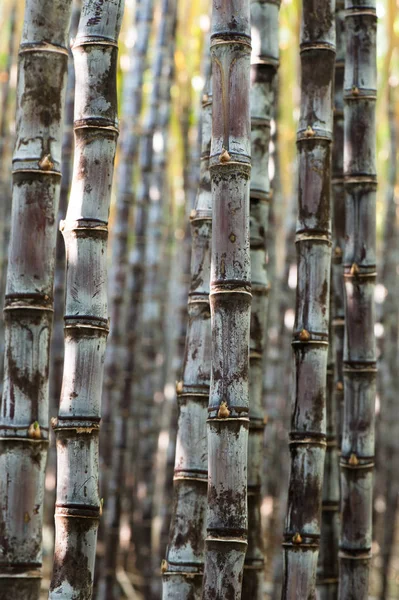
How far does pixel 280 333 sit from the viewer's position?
7.50 metres

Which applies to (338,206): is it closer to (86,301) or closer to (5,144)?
(86,301)

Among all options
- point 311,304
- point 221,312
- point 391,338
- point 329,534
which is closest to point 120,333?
point 391,338

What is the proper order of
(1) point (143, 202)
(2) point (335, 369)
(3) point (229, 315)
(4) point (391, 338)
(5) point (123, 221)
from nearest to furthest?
(3) point (229, 315) → (2) point (335, 369) → (5) point (123, 221) → (1) point (143, 202) → (4) point (391, 338)

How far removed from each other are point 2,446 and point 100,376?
313mm

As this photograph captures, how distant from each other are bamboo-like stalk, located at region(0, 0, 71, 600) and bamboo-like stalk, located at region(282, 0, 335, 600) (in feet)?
2.54

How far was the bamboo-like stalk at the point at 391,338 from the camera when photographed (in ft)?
24.3

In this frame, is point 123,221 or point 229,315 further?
point 123,221

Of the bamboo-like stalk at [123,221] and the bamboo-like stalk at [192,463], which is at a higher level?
the bamboo-like stalk at [123,221]

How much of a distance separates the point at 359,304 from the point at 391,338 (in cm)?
502

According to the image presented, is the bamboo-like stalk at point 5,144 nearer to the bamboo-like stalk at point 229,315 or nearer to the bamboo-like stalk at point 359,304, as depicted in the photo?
the bamboo-like stalk at point 359,304

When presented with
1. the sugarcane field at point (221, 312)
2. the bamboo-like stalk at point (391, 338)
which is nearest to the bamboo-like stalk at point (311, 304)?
the sugarcane field at point (221, 312)

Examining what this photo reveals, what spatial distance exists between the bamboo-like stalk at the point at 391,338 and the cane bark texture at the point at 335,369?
3.90m

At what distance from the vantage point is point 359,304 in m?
3.02

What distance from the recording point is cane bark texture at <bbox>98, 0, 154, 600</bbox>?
18.8ft
